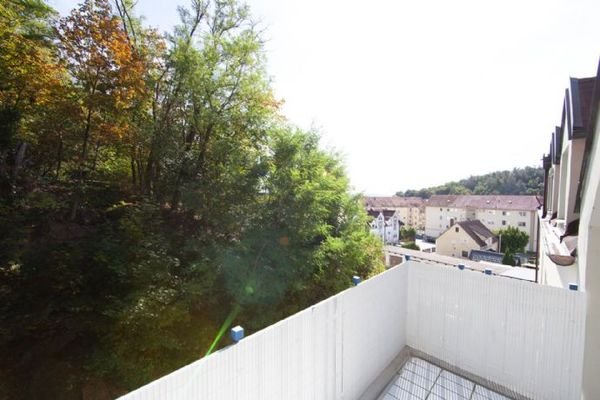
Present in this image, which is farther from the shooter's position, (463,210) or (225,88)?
(463,210)

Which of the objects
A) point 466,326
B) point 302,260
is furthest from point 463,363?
point 302,260

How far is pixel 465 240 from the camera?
2077cm

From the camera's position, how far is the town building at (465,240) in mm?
20562

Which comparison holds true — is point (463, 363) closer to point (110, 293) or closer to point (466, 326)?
point (466, 326)

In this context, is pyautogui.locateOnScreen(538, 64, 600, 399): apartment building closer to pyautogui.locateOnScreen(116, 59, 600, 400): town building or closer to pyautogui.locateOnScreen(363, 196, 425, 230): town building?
pyautogui.locateOnScreen(116, 59, 600, 400): town building

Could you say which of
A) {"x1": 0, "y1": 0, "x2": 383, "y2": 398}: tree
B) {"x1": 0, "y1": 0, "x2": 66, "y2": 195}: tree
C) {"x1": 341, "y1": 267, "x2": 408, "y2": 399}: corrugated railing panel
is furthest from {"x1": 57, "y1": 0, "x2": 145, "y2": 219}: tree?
{"x1": 341, "y1": 267, "x2": 408, "y2": 399}: corrugated railing panel

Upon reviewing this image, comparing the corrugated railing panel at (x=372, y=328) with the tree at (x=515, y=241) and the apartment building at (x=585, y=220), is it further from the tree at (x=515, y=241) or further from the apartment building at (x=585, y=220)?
the tree at (x=515, y=241)

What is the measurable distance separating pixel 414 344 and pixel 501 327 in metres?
1.17

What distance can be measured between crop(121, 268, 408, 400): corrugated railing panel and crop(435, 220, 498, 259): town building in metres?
20.8

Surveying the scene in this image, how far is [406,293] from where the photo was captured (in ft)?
12.2

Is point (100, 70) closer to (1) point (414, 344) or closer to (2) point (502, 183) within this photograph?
(1) point (414, 344)

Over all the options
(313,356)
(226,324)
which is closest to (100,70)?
(226,324)

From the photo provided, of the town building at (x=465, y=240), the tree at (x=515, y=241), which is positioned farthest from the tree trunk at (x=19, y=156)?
the tree at (x=515, y=241)

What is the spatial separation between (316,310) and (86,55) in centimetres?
567
